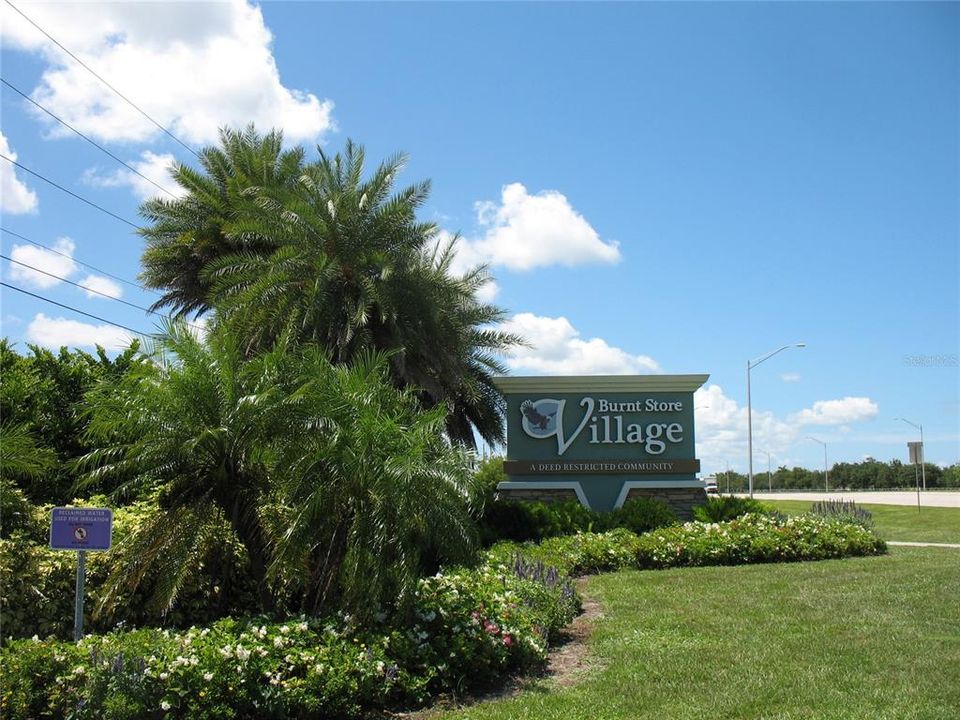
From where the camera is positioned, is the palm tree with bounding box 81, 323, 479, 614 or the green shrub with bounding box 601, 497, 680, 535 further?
the green shrub with bounding box 601, 497, 680, 535

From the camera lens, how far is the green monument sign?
65.2 feet

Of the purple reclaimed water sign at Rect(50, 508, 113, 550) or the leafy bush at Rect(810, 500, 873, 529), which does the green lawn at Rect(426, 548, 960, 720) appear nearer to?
the purple reclaimed water sign at Rect(50, 508, 113, 550)

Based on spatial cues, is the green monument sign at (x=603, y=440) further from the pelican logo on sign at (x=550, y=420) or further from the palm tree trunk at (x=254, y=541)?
the palm tree trunk at (x=254, y=541)

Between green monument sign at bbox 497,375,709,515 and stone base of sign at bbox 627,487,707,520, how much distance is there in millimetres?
23

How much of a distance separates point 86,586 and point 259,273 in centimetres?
921

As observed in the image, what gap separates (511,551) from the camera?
1353 cm

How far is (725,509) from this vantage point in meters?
19.0

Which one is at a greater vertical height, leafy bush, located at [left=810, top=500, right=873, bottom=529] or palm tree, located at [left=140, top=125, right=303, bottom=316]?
palm tree, located at [left=140, top=125, right=303, bottom=316]

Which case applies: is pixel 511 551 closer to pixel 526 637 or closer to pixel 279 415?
pixel 526 637

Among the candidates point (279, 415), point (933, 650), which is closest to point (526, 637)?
point (279, 415)

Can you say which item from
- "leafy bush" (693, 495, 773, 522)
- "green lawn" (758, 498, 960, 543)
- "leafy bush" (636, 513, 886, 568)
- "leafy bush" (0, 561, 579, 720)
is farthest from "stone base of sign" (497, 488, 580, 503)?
"leafy bush" (0, 561, 579, 720)

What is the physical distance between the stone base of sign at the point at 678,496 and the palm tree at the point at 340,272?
12.4 ft

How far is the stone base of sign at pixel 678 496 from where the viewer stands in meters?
19.7

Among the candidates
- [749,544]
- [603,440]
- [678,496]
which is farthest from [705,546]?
[603,440]
